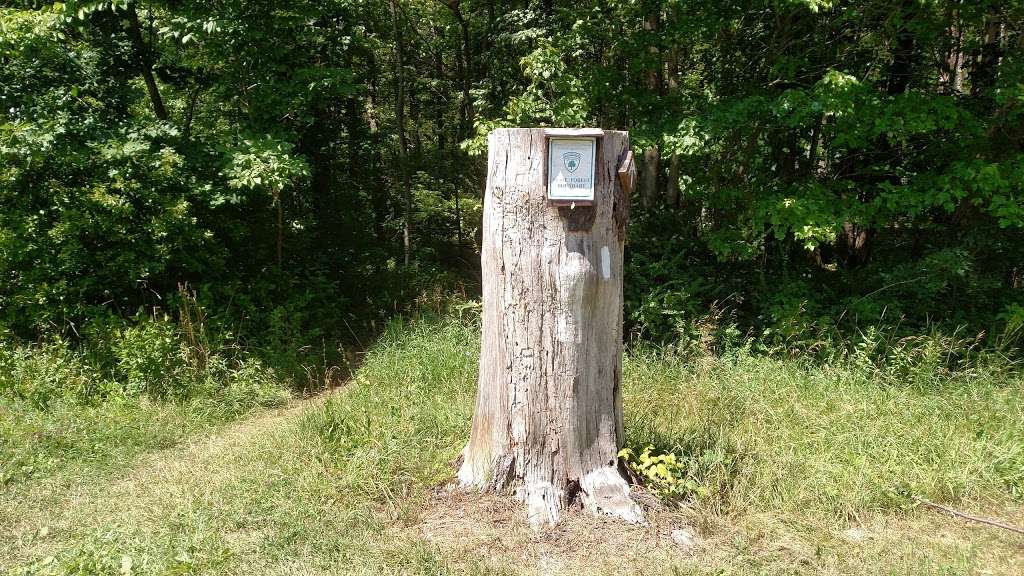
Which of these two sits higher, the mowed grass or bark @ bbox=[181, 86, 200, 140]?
bark @ bbox=[181, 86, 200, 140]

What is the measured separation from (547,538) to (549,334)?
3.40 ft

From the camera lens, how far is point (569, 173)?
3062mm

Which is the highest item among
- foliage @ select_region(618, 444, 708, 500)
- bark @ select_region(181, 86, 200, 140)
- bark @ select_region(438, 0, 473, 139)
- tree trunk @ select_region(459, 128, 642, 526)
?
bark @ select_region(438, 0, 473, 139)

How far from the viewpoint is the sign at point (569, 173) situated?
120 inches

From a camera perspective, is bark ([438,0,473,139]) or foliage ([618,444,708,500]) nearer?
foliage ([618,444,708,500])

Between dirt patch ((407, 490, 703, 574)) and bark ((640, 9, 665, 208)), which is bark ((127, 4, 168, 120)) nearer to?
bark ((640, 9, 665, 208))

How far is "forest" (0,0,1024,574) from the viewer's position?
3518mm

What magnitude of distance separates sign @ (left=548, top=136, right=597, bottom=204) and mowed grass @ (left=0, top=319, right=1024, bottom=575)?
64.8 inches

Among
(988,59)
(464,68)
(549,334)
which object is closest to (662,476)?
(549,334)

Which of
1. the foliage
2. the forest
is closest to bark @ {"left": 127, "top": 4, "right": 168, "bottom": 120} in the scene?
the forest

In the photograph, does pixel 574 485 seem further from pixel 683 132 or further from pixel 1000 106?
pixel 1000 106

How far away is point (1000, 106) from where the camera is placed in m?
6.06

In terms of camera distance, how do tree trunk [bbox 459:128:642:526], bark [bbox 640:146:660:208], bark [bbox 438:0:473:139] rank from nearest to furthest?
1. tree trunk [bbox 459:128:642:526]
2. bark [bbox 640:146:660:208]
3. bark [bbox 438:0:473:139]

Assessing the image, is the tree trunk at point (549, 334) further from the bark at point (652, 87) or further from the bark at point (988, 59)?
the bark at point (988, 59)
